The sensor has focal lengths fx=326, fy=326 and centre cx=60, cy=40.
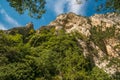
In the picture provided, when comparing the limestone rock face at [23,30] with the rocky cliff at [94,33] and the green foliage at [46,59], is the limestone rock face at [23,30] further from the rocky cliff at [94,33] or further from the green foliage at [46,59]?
the green foliage at [46,59]

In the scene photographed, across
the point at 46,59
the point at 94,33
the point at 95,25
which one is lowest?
the point at 46,59

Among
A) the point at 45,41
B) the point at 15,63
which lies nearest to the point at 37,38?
the point at 45,41

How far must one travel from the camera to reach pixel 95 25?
58.7 meters

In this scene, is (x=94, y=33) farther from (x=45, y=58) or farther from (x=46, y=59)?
(x=46, y=59)

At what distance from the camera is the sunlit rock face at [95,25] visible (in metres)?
47.9

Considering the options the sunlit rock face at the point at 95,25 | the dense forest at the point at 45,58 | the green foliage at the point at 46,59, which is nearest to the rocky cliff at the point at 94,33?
the sunlit rock face at the point at 95,25

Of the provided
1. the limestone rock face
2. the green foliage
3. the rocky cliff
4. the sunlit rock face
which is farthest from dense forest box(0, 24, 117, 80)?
the sunlit rock face

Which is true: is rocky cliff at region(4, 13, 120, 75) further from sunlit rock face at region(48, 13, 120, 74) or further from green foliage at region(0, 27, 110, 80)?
green foliage at region(0, 27, 110, 80)

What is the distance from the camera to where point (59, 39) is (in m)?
48.2

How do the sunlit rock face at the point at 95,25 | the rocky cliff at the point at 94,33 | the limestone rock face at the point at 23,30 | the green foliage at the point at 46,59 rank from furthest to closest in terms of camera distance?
the limestone rock face at the point at 23,30, the rocky cliff at the point at 94,33, the sunlit rock face at the point at 95,25, the green foliage at the point at 46,59

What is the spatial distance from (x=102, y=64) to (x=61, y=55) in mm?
6251

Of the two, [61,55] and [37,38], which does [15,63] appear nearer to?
[61,55]

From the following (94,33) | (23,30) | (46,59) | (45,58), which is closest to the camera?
(46,59)

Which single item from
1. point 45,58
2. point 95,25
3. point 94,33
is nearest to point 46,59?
point 45,58
